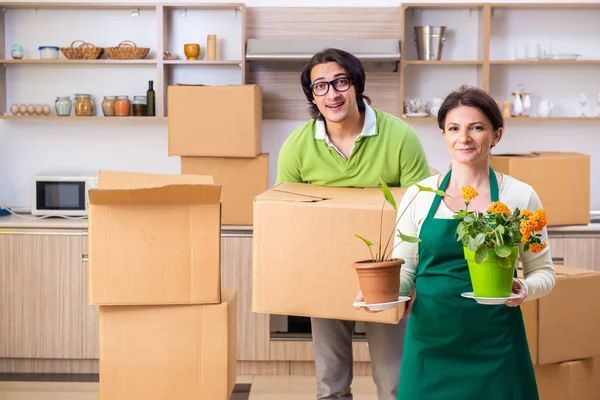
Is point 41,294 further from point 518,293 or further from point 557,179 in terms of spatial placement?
point 518,293

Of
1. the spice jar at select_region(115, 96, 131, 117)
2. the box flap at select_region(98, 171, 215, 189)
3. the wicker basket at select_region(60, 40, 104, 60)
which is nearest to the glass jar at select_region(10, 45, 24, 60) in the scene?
the wicker basket at select_region(60, 40, 104, 60)

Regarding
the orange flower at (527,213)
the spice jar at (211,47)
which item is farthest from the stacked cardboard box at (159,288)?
the spice jar at (211,47)

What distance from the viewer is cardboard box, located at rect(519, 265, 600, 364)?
2.91 metres

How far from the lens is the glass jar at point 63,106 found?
14.2 ft

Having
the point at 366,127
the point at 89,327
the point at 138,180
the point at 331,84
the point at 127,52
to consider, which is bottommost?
the point at 89,327

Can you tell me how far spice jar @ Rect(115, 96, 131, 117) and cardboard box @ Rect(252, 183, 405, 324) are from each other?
2.28m

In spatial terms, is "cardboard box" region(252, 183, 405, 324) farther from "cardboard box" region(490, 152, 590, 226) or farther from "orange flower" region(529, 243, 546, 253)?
"cardboard box" region(490, 152, 590, 226)

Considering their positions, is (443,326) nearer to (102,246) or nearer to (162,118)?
(102,246)

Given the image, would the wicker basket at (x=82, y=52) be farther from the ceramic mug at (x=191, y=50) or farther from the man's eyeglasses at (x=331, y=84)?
the man's eyeglasses at (x=331, y=84)

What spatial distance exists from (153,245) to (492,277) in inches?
47.9

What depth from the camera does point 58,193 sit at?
164 inches

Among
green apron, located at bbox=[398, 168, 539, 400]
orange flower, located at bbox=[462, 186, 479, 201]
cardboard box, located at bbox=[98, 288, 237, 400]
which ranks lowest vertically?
cardboard box, located at bbox=[98, 288, 237, 400]

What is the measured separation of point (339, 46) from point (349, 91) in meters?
1.75

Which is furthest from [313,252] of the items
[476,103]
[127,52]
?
[127,52]
